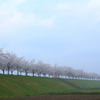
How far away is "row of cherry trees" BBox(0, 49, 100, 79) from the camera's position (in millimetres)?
A: 68062

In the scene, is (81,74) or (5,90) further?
(81,74)

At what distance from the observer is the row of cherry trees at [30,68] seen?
223 feet

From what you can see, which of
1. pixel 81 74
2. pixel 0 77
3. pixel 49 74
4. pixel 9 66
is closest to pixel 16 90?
pixel 0 77

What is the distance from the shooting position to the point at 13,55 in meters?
71.9

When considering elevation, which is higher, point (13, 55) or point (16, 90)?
point (13, 55)

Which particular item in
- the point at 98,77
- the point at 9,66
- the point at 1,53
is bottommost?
the point at 98,77

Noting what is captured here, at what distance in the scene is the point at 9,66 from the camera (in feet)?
227

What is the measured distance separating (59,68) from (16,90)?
7440 centimetres

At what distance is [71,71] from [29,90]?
3128 inches

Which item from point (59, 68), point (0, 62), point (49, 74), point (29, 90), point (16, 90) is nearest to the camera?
point (16, 90)

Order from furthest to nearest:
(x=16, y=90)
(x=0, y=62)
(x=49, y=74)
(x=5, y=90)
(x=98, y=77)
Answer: (x=98, y=77) < (x=49, y=74) < (x=0, y=62) < (x=16, y=90) < (x=5, y=90)

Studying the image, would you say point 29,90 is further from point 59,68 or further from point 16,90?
point 59,68

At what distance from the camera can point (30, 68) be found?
8769cm

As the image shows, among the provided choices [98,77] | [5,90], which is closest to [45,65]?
[5,90]
